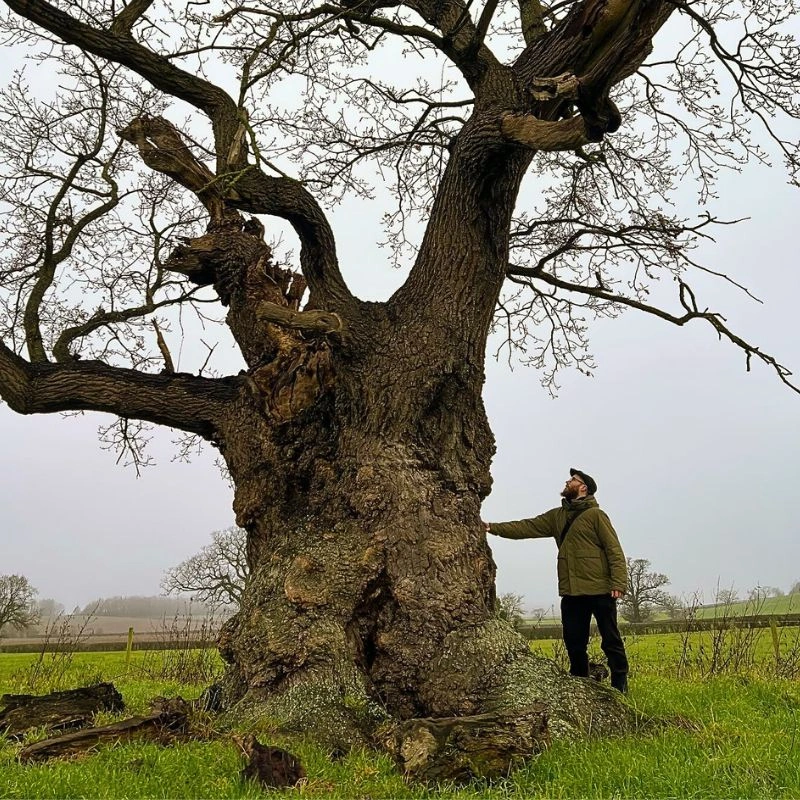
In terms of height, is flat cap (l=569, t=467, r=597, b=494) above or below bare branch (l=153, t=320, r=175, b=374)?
below

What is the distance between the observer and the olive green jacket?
224 inches

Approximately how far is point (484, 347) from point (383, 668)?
2.81 m

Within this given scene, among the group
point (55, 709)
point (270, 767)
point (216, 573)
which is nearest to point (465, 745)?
point (270, 767)

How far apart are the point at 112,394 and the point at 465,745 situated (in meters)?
4.29

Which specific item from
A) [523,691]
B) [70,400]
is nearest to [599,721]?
[523,691]

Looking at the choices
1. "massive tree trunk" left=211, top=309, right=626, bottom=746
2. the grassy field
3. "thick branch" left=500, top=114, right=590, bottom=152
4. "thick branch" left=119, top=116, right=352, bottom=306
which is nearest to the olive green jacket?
"massive tree trunk" left=211, top=309, right=626, bottom=746

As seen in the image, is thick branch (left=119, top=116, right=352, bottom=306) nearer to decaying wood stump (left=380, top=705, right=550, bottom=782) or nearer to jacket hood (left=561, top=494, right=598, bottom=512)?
jacket hood (left=561, top=494, right=598, bottom=512)

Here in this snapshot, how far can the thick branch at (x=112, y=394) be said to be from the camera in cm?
604

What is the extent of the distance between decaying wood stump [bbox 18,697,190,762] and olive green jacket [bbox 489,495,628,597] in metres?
3.23

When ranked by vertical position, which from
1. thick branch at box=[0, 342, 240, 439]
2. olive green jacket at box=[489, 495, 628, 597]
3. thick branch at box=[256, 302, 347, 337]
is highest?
thick branch at box=[256, 302, 347, 337]

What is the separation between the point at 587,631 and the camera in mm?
5832

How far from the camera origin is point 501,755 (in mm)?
3475

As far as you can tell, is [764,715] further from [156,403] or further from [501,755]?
[156,403]

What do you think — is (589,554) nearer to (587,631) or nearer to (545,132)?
(587,631)
